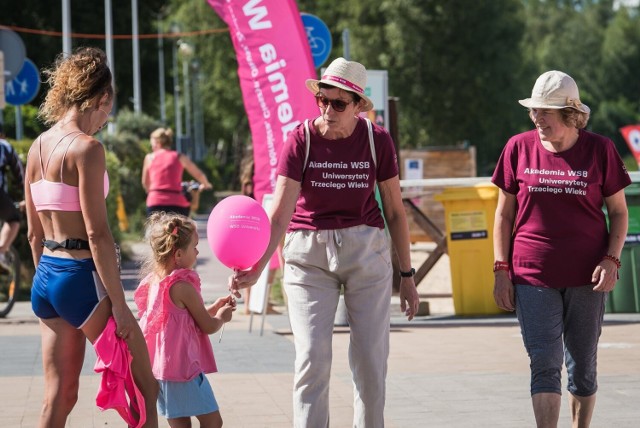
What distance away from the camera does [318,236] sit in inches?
222

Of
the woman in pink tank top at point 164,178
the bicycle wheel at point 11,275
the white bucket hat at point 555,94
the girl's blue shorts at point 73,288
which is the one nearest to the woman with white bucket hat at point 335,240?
the white bucket hat at point 555,94

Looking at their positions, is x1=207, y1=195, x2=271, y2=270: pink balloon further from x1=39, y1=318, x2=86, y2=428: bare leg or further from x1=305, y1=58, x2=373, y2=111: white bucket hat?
x1=39, y1=318, x2=86, y2=428: bare leg

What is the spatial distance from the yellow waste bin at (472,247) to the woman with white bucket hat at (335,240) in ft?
22.0

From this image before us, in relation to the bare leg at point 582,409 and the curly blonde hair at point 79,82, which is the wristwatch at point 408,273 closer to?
the bare leg at point 582,409

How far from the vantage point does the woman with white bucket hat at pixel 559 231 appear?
5.68 m

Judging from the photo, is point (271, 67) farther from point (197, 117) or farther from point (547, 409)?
point (197, 117)

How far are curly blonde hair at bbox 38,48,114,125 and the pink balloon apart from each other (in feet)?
2.86

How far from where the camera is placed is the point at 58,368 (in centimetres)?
517

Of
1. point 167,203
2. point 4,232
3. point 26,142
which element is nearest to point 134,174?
point 26,142

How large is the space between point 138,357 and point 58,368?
0.32 m

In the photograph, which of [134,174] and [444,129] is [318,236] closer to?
[134,174]

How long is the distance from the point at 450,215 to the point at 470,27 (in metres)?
38.6

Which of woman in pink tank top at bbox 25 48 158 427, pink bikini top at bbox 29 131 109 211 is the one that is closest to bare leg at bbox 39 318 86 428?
woman in pink tank top at bbox 25 48 158 427

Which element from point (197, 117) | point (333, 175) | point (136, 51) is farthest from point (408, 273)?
point (197, 117)
